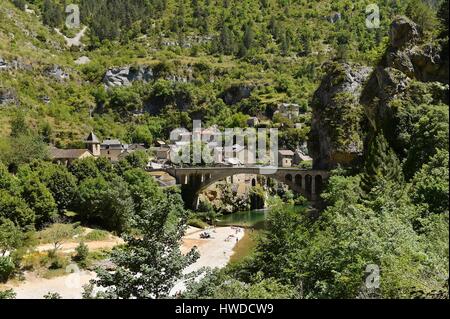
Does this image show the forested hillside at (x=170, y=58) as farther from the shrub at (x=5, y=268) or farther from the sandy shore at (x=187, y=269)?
the shrub at (x=5, y=268)

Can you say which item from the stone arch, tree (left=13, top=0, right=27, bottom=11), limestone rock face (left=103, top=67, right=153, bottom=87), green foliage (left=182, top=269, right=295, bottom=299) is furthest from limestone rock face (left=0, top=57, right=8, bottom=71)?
green foliage (left=182, top=269, right=295, bottom=299)

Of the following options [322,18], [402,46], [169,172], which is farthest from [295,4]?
[402,46]

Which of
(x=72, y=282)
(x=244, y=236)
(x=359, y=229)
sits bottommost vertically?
(x=244, y=236)

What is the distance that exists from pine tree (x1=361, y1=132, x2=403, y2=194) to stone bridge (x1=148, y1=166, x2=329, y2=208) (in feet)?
84.9

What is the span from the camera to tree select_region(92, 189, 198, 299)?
13.7m

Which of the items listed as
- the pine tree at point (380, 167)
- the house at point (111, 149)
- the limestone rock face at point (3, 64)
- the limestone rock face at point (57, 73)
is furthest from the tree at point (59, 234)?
the limestone rock face at point (57, 73)

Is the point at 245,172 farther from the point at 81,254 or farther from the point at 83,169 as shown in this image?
the point at 81,254

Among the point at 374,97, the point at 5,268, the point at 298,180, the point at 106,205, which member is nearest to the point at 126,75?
the point at 298,180

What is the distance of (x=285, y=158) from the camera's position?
10425cm

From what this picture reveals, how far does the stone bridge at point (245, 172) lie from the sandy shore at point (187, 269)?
1082cm

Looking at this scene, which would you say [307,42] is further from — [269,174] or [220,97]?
[269,174]

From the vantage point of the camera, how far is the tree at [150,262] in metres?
13.7

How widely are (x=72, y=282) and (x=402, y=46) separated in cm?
3982

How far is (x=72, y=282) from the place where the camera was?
38.0 metres
